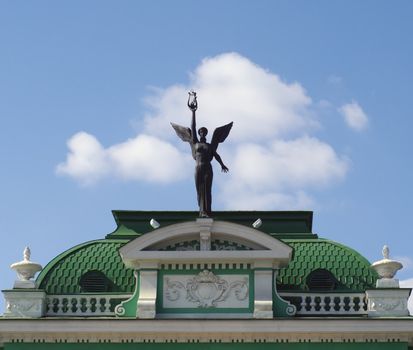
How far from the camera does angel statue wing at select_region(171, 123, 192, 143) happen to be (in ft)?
124

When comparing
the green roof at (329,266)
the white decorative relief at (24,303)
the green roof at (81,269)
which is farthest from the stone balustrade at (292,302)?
the green roof at (329,266)

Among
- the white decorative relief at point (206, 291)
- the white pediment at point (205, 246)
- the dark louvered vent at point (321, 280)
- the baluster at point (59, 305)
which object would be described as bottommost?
the baluster at point (59, 305)

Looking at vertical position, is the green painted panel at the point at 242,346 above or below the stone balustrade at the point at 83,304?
below

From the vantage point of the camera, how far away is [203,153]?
3706 centimetres

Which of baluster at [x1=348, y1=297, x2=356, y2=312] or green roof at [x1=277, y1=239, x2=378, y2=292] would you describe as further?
green roof at [x1=277, y1=239, x2=378, y2=292]

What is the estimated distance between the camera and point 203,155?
1458 inches

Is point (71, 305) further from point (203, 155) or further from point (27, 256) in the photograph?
point (203, 155)

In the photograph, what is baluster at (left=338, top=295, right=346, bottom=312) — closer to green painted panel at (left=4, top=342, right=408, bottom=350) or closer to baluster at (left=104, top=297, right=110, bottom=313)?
green painted panel at (left=4, top=342, right=408, bottom=350)

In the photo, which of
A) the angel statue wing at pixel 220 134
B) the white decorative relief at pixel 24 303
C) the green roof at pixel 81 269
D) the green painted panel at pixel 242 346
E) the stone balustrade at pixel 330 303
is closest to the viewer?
the green painted panel at pixel 242 346

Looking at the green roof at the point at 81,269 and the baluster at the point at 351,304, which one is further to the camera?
the green roof at the point at 81,269

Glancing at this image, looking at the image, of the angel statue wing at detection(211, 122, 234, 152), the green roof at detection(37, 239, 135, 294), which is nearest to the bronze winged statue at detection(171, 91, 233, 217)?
the angel statue wing at detection(211, 122, 234, 152)

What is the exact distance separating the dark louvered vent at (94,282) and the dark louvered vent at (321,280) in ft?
19.1

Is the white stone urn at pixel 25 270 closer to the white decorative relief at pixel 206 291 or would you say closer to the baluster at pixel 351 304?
the white decorative relief at pixel 206 291

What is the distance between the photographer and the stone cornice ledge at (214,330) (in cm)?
3469
